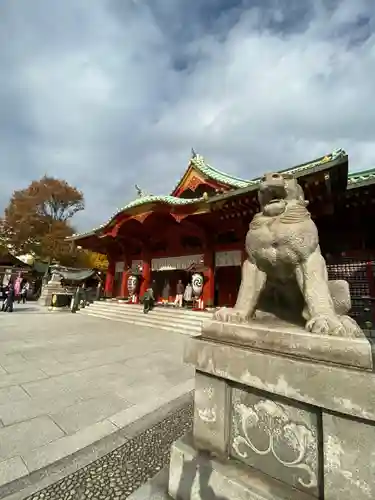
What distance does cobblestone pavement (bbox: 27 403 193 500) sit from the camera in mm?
1818

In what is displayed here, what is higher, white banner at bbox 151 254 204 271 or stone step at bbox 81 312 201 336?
white banner at bbox 151 254 204 271

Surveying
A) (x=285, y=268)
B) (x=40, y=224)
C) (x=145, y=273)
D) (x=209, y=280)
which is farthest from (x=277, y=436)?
(x=40, y=224)

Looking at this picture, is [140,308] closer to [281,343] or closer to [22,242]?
[281,343]

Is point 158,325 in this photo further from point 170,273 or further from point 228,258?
point 170,273

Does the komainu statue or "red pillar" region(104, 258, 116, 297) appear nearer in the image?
the komainu statue

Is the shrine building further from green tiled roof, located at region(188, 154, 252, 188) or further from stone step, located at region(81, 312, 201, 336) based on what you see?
stone step, located at region(81, 312, 201, 336)

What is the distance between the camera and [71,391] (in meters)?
3.55

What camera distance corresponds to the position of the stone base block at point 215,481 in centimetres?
134

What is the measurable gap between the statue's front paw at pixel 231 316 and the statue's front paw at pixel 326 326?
1.45 ft

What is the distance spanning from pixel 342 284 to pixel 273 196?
85 centimetres

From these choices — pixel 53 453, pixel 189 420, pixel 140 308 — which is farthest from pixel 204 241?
pixel 53 453

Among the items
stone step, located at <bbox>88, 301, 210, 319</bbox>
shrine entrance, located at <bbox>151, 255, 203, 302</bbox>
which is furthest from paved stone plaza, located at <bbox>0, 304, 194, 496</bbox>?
shrine entrance, located at <bbox>151, 255, 203, 302</bbox>

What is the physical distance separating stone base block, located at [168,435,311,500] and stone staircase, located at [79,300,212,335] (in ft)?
21.3

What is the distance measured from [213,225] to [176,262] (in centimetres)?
329
